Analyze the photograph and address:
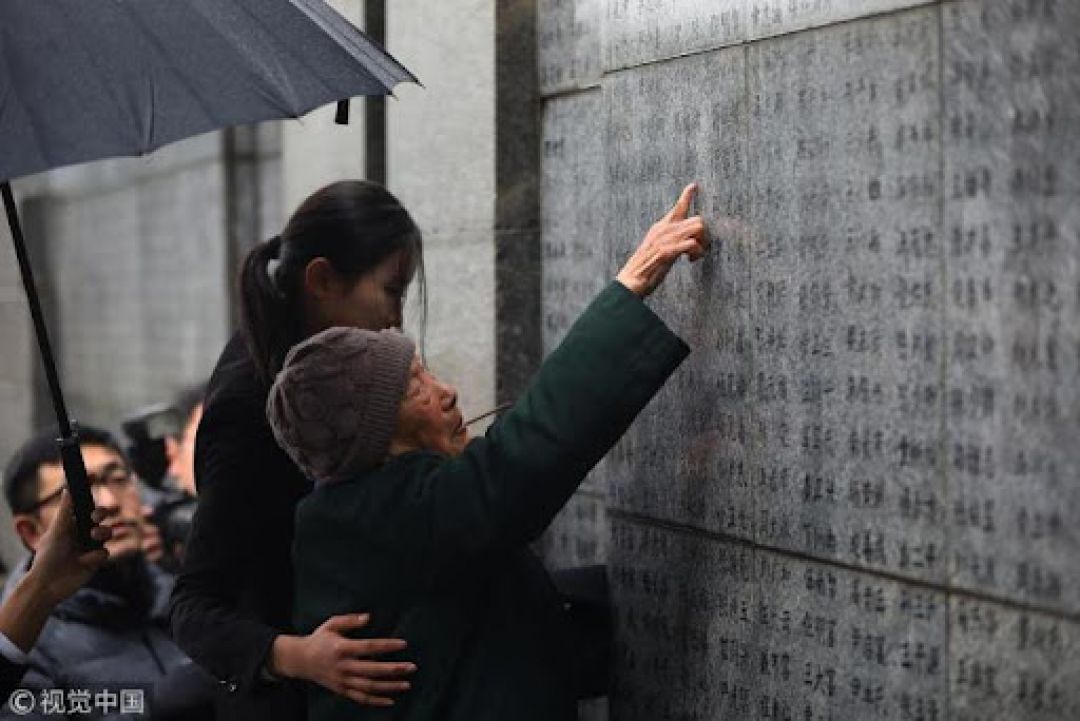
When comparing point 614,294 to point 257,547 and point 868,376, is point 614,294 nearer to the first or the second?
point 868,376

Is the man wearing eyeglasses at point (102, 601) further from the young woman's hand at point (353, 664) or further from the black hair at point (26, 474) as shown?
the young woman's hand at point (353, 664)

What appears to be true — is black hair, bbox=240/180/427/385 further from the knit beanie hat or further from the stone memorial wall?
the knit beanie hat

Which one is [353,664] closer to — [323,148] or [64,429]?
[64,429]

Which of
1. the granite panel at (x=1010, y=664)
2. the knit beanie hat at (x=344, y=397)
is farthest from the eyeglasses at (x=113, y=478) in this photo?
the granite panel at (x=1010, y=664)

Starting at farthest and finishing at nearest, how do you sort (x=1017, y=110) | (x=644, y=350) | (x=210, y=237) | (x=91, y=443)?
1. (x=210, y=237)
2. (x=91, y=443)
3. (x=644, y=350)
4. (x=1017, y=110)

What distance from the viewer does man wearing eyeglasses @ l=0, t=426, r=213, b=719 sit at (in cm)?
577

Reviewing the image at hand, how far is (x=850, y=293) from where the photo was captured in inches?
136

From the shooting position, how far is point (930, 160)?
10.5 ft

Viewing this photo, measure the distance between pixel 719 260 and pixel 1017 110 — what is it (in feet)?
3.14

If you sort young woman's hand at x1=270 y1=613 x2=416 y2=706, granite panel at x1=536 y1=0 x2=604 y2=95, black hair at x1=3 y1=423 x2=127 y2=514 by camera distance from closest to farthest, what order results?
young woman's hand at x1=270 y1=613 x2=416 y2=706 → granite panel at x1=536 y1=0 x2=604 y2=95 → black hair at x1=3 y1=423 x2=127 y2=514

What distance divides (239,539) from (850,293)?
58.9 inches

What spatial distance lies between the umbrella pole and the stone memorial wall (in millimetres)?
1268

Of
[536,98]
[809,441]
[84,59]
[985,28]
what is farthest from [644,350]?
[536,98]

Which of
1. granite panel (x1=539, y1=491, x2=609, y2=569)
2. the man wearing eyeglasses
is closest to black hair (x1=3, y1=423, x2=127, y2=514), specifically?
the man wearing eyeglasses
